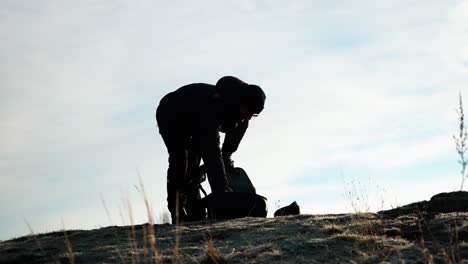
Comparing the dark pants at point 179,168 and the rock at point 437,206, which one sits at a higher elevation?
the dark pants at point 179,168

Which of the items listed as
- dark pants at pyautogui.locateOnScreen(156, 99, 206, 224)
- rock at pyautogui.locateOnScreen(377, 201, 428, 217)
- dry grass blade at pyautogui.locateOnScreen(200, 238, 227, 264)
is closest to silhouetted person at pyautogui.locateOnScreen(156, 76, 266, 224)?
dark pants at pyautogui.locateOnScreen(156, 99, 206, 224)

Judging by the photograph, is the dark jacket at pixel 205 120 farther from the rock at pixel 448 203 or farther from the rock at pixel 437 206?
the rock at pixel 448 203

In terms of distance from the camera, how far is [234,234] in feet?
19.5

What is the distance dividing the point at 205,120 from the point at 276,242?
93.6 inches

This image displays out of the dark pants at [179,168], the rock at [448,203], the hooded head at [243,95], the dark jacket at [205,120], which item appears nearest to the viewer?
the rock at [448,203]

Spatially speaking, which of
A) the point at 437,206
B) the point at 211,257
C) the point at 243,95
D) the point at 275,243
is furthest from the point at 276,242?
the point at 437,206

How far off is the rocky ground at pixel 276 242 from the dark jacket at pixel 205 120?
3.17 feet

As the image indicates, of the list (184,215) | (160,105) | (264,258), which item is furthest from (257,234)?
(160,105)

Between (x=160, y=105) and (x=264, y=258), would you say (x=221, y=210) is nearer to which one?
(x=160, y=105)

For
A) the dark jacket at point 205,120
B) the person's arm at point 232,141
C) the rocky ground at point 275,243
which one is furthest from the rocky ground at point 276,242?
the person's arm at point 232,141

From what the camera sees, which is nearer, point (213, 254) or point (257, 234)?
point (213, 254)

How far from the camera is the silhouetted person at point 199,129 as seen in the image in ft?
24.4

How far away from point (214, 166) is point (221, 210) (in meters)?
0.49

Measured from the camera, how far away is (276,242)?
555cm
